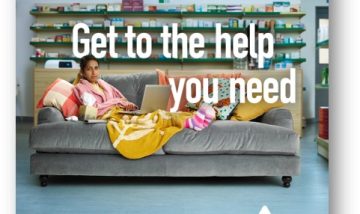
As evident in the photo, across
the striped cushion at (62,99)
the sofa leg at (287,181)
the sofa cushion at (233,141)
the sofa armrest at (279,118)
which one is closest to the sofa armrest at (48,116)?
the striped cushion at (62,99)

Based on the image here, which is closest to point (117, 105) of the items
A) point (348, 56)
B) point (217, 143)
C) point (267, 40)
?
point (217, 143)

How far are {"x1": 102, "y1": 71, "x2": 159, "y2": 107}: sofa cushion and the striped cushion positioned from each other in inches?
22.8

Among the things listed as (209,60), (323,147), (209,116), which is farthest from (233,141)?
(209,60)

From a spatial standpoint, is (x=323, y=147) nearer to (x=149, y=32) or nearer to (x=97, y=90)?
(x=97, y=90)

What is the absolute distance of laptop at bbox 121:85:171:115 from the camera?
171 inches

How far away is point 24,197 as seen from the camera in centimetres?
320

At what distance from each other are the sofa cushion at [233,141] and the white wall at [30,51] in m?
6.07

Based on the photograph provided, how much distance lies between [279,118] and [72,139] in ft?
4.76

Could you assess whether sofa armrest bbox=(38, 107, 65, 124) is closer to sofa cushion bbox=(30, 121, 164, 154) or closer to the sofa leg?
sofa cushion bbox=(30, 121, 164, 154)

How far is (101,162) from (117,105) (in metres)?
0.82

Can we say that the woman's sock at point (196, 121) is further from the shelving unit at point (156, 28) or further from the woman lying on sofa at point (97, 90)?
the shelving unit at point (156, 28)

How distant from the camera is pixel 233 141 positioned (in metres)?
3.53

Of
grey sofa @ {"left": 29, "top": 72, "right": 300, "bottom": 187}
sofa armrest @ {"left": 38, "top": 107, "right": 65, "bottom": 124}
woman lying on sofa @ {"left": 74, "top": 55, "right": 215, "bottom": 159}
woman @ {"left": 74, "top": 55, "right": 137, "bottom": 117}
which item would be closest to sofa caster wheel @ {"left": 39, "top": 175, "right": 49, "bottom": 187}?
grey sofa @ {"left": 29, "top": 72, "right": 300, "bottom": 187}

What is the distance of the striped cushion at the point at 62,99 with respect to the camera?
392cm
